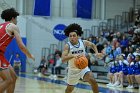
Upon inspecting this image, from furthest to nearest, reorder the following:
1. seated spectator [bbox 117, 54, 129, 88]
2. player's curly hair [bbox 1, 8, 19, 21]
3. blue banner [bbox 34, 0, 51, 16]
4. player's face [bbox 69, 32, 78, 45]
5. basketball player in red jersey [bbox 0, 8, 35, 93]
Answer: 1. blue banner [bbox 34, 0, 51, 16]
2. seated spectator [bbox 117, 54, 129, 88]
3. player's face [bbox 69, 32, 78, 45]
4. player's curly hair [bbox 1, 8, 19, 21]
5. basketball player in red jersey [bbox 0, 8, 35, 93]

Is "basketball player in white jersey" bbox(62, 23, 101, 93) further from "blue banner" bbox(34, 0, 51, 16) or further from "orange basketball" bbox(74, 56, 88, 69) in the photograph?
"blue banner" bbox(34, 0, 51, 16)

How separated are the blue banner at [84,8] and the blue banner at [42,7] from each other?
92.8 inches

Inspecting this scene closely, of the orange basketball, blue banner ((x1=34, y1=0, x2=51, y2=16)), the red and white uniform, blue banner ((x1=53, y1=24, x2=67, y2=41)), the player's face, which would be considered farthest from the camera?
blue banner ((x1=53, y1=24, x2=67, y2=41))

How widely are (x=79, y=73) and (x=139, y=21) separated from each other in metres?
14.9

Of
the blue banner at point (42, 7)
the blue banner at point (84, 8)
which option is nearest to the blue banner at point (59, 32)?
the blue banner at point (42, 7)

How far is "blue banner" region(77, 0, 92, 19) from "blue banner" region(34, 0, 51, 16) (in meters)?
2.36

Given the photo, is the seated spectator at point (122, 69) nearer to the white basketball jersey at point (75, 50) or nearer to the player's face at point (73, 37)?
the white basketball jersey at point (75, 50)

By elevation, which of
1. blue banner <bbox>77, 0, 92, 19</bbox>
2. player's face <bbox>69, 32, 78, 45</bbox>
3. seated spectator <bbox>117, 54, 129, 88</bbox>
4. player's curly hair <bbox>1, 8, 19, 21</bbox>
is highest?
blue banner <bbox>77, 0, 92, 19</bbox>

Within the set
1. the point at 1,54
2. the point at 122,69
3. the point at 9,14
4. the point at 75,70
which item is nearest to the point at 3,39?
the point at 1,54

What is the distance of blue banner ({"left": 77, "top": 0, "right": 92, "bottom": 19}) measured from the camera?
28.5m

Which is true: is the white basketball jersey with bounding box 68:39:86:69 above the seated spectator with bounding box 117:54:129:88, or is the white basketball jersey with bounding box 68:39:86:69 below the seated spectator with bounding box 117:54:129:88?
above

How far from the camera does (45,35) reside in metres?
28.0

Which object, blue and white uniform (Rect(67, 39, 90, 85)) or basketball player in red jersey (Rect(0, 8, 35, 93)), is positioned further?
blue and white uniform (Rect(67, 39, 90, 85))

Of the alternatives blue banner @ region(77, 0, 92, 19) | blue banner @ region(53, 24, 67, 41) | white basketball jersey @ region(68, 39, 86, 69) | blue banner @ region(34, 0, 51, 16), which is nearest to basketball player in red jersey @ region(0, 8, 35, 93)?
white basketball jersey @ region(68, 39, 86, 69)
